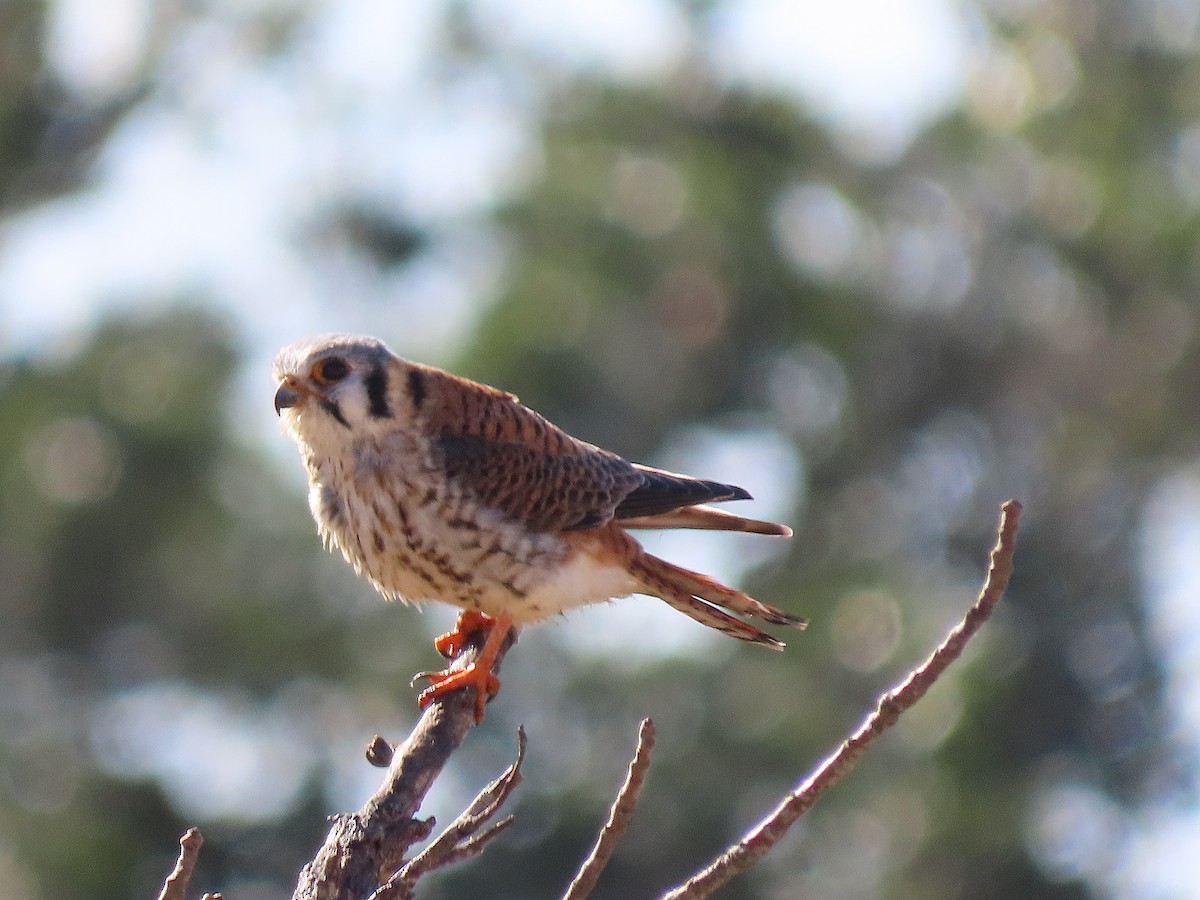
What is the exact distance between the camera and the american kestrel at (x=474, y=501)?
3697 mm

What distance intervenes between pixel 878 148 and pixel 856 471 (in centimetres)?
217

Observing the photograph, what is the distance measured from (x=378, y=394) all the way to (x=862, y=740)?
1.75 metres

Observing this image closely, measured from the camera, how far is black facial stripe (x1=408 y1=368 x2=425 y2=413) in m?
3.88

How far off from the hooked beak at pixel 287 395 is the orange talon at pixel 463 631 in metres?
0.57

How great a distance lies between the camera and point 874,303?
38.3 feet

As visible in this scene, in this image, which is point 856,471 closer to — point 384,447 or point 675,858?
point 675,858

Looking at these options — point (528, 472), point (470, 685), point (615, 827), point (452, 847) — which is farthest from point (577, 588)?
point (615, 827)

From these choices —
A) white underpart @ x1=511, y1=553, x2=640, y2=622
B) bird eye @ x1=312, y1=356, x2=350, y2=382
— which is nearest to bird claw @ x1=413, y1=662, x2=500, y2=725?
white underpart @ x1=511, y1=553, x2=640, y2=622

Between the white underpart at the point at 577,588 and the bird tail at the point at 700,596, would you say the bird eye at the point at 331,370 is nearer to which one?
the white underpart at the point at 577,588

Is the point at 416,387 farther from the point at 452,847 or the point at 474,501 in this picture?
the point at 452,847

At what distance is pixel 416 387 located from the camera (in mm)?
3906

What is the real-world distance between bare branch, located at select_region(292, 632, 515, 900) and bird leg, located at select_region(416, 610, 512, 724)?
284 millimetres

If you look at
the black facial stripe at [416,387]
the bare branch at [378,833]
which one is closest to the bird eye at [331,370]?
the black facial stripe at [416,387]

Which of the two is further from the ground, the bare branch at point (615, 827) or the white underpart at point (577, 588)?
the white underpart at point (577, 588)
